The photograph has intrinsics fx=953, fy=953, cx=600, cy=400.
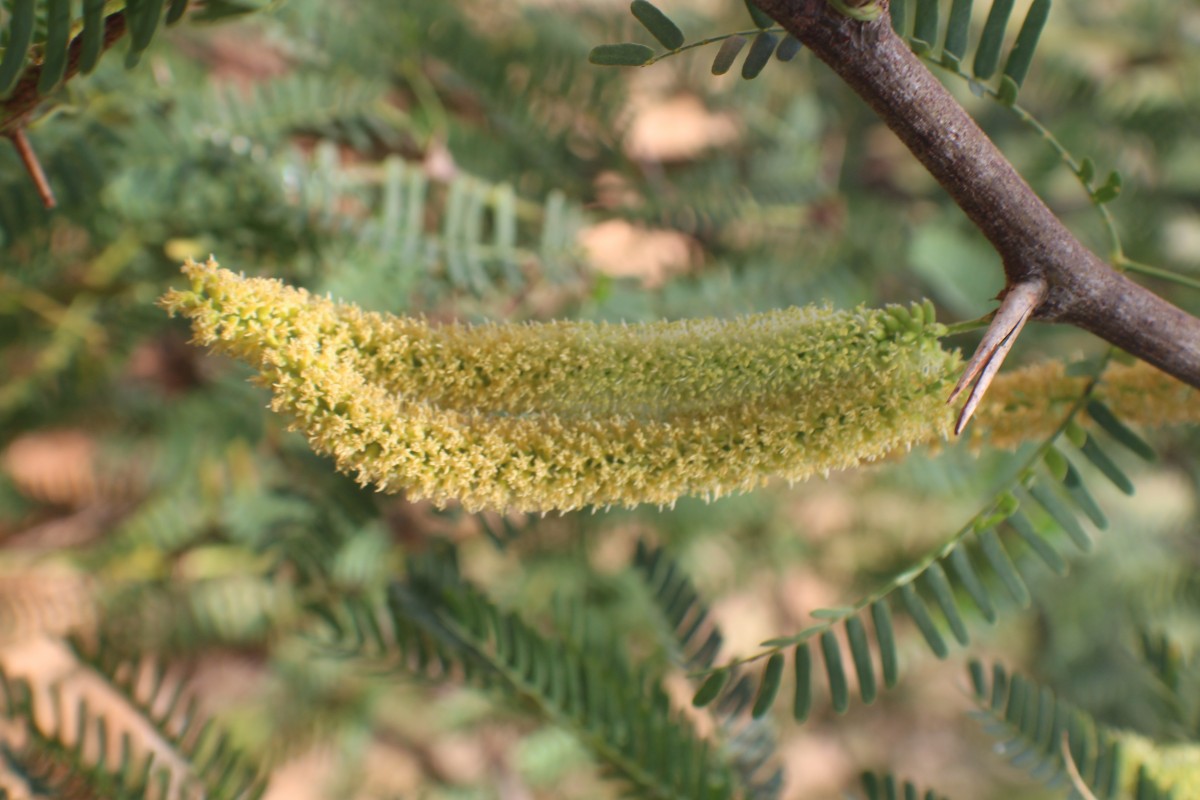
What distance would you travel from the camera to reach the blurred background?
26.0 inches

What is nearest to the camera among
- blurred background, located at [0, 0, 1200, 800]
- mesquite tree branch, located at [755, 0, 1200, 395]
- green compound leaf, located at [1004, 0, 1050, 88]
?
mesquite tree branch, located at [755, 0, 1200, 395]

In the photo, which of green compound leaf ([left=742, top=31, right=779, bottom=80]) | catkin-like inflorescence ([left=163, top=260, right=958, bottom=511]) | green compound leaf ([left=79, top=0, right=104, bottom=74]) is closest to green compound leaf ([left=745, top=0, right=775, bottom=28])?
green compound leaf ([left=742, top=31, right=779, bottom=80])

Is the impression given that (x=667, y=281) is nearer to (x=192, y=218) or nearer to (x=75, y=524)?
(x=192, y=218)

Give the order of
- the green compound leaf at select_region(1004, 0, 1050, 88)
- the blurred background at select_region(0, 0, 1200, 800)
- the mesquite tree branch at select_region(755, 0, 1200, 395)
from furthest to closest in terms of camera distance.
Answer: the blurred background at select_region(0, 0, 1200, 800) → the green compound leaf at select_region(1004, 0, 1050, 88) → the mesquite tree branch at select_region(755, 0, 1200, 395)

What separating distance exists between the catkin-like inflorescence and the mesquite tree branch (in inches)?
1.7

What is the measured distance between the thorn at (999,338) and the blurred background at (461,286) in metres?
0.12

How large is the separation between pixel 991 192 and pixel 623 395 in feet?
0.47

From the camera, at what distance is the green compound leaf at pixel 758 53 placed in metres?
0.34

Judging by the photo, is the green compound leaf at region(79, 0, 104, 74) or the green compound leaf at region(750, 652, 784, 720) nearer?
the green compound leaf at region(79, 0, 104, 74)

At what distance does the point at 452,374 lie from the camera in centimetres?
34

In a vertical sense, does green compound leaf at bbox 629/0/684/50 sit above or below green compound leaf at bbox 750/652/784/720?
above

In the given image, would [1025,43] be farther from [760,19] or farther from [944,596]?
[944,596]

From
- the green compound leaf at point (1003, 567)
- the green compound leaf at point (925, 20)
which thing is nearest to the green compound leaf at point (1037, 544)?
the green compound leaf at point (1003, 567)

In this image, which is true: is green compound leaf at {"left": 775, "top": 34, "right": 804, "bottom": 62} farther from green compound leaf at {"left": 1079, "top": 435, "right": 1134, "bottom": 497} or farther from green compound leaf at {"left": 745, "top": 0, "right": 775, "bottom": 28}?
green compound leaf at {"left": 1079, "top": 435, "right": 1134, "bottom": 497}
